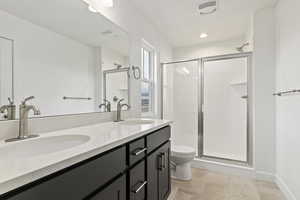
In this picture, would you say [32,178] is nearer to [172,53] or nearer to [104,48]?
[104,48]

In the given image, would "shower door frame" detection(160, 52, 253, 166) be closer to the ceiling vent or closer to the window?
the window

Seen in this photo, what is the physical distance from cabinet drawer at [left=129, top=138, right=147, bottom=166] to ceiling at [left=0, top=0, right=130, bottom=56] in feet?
3.27

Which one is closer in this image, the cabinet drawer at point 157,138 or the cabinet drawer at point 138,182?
the cabinet drawer at point 138,182

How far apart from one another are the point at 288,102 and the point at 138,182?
1.77m

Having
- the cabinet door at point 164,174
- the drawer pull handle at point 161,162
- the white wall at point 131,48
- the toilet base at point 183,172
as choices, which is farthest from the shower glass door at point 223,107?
the drawer pull handle at point 161,162

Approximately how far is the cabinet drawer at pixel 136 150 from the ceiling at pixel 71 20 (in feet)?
3.27

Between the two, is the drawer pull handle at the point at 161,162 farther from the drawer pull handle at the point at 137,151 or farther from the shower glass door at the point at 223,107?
the shower glass door at the point at 223,107

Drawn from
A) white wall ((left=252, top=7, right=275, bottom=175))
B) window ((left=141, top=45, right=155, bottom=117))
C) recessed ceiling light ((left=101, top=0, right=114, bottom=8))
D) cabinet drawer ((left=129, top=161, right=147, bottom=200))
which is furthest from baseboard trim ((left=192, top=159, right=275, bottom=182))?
recessed ceiling light ((left=101, top=0, right=114, bottom=8))

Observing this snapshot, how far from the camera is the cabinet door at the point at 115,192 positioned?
80cm

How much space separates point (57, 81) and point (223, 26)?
2.69 meters

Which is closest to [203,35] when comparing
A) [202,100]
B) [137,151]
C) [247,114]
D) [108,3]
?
[202,100]

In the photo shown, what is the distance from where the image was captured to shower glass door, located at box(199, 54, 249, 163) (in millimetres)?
2951

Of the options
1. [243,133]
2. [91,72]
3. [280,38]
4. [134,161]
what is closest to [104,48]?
[91,72]

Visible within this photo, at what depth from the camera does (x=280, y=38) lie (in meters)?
2.01
